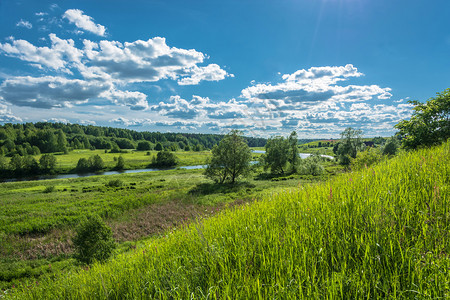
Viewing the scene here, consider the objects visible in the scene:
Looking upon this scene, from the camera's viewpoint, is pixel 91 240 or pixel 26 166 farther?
pixel 26 166

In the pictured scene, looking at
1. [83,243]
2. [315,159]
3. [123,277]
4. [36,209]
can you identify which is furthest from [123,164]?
[123,277]

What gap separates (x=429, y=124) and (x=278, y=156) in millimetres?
61205

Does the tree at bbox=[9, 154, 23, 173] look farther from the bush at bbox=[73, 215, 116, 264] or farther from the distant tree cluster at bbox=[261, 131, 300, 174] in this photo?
the bush at bbox=[73, 215, 116, 264]

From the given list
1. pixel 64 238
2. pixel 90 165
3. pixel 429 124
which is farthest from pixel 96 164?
pixel 429 124

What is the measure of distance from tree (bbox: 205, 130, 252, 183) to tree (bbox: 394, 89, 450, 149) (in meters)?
35.2

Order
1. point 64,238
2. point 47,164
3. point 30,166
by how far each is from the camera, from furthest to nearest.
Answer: point 47,164, point 30,166, point 64,238

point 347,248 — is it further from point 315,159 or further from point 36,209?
point 315,159

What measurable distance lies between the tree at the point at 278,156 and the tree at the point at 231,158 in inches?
1098

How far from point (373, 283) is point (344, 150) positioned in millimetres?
99282

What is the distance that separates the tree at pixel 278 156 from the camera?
74500 mm

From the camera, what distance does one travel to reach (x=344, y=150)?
282ft

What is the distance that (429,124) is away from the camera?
46.5 ft

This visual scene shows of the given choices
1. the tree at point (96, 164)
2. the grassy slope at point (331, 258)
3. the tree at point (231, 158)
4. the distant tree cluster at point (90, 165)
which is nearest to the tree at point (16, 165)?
the distant tree cluster at point (90, 165)

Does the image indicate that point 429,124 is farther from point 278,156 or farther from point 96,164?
point 96,164
